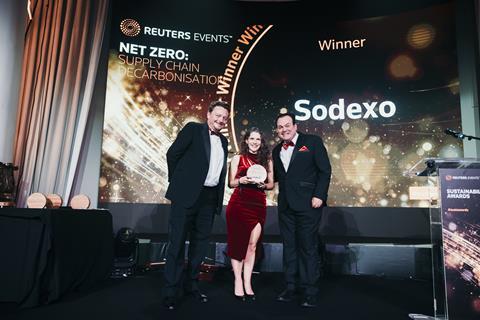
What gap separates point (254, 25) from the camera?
5.85 m

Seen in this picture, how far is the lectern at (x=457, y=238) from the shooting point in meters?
2.15

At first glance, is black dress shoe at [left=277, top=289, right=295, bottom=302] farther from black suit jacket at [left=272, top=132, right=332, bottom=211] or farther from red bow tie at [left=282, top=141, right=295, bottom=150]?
red bow tie at [left=282, top=141, right=295, bottom=150]

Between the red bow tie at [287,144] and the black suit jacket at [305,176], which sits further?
the red bow tie at [287,144]

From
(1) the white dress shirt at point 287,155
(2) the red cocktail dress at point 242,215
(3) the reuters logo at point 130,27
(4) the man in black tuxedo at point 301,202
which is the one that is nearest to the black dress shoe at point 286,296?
(4) the man in black tuxedo at point 301,202

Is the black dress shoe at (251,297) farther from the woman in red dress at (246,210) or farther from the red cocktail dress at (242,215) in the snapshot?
the red cocktail dress at (242,215)

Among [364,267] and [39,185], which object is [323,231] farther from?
[39,185]

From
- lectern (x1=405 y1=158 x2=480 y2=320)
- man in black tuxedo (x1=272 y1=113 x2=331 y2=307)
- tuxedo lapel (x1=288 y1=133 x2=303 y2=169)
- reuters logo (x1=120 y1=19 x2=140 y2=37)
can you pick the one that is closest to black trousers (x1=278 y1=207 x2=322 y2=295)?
man in black tuxedo (x1=272 y1=113 x2=331 y2=307)

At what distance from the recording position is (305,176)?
306 centimetres

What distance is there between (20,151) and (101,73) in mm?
1582

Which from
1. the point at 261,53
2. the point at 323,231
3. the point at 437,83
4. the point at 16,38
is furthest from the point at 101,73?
the point at 437,83

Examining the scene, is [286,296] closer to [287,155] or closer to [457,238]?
[287,155]

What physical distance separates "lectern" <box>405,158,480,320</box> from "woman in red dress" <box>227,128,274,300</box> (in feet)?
4.63

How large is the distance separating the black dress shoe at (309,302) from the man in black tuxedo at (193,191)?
0.80m

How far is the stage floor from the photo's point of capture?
2.54m
